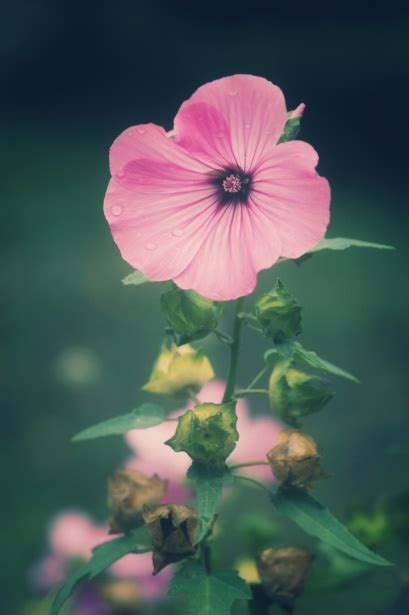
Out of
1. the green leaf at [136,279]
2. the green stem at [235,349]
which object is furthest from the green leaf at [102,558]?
the green leaf at [136,279]

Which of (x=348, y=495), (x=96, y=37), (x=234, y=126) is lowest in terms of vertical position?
(x=348, y=495)

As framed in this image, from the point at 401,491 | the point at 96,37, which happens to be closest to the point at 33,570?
the point at 401,491

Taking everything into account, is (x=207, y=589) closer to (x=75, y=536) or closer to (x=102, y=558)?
(x=102, y=558)

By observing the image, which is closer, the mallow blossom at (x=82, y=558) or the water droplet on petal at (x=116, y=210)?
the water droplet on petal at (x=116, y=210)

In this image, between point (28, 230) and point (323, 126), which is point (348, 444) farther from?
point (28, 230)

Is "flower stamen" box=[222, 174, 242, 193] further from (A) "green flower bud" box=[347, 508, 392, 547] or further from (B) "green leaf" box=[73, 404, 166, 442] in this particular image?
(A) "green flower bud" box=[347, 508, 392, 547]

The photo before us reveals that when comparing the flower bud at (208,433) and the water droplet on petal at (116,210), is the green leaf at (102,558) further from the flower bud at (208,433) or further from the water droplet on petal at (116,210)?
the water droplet on petal at (116,210)
